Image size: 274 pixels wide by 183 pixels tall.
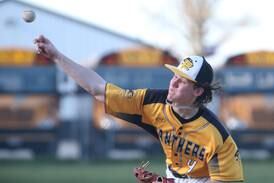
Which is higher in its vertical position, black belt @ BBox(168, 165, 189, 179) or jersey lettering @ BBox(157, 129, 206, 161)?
jersey lettering @ BBox(157, 129, 206, 161)

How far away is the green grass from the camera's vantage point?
61.2ft

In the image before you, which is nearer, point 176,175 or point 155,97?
point 155,97

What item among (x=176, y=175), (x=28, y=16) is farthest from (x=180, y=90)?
(x=28, y=16)

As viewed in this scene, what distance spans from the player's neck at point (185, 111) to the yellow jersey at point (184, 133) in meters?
0.02

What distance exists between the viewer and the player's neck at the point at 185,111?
6.96 metres

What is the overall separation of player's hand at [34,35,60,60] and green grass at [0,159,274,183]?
37.8 ft

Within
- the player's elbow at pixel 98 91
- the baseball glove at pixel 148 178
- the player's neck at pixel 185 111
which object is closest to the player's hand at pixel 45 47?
the player's elbow at pixel 98 91

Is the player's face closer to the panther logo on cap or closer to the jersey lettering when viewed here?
the panther logo on cap

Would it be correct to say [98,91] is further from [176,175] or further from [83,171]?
[83,171]

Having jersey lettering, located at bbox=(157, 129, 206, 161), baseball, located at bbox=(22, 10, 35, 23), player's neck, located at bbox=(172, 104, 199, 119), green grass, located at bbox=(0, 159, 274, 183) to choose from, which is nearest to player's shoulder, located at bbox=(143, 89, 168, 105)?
player's neck, located at bbox=(172, 104, 199, 119)

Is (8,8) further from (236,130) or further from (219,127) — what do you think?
(219,127)

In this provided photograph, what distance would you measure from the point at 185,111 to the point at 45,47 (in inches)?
45.7

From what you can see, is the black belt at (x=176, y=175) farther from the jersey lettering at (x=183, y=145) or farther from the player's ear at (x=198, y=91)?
the player's ear at (x=198, y=91)

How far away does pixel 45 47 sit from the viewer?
6.50 metres
